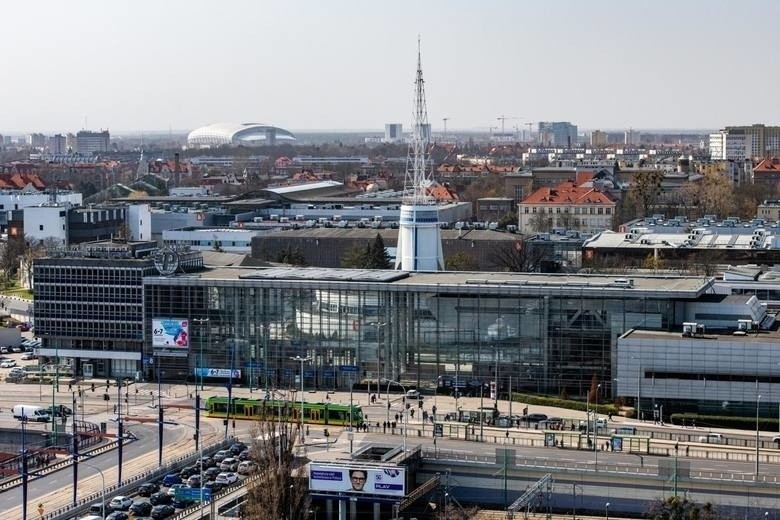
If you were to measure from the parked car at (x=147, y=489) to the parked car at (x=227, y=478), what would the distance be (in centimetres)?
169

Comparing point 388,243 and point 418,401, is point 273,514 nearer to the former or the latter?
point 418,401

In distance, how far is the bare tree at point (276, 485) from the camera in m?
34.8

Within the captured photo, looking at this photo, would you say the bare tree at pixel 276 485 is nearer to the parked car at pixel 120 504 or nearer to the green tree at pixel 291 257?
the parked car at pixel 120 504

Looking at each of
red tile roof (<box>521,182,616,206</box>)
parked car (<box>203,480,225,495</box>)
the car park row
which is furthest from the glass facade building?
red tile roof (<box>521,182,616,206</box>)

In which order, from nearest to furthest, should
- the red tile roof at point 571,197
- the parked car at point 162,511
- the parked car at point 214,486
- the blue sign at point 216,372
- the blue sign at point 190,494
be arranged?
1. the parked car at point 162,511
2. the blue sign at point 190,494
3. the parked car at point 214,486
4. the blue sign at point 216,372
5. the red tile roof at point 571,197

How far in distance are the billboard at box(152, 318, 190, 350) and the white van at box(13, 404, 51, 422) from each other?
7.26 meters

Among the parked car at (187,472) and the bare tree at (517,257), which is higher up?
the bare tree at (517,257)

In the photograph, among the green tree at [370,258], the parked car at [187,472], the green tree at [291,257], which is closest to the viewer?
the parked car at [187,472]

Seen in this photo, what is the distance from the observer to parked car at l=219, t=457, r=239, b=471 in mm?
43156

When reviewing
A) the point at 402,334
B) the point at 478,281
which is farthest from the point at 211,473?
the point at 478,281

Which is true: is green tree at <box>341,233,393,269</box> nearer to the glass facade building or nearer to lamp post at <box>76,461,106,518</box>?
the glass facade building

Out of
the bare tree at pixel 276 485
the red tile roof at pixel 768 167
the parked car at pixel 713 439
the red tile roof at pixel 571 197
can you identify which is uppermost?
the red tile roof at pixel 768 167

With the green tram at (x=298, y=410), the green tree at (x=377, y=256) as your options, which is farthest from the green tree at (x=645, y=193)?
the green tram at (x=298, y=410)

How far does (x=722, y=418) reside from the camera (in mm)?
48312
